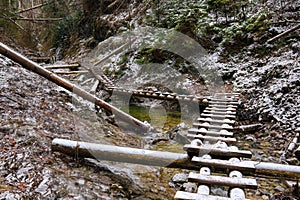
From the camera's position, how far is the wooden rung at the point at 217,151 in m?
2.95

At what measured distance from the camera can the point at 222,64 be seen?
873 cm


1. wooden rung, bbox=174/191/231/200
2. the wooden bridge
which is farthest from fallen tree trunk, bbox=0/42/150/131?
wooden rung, bbox=174/191/231/200

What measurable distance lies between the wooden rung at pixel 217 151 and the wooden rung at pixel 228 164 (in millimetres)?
141

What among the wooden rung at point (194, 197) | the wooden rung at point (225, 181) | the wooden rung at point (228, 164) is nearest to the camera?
the wooden rung at point (194, 197)

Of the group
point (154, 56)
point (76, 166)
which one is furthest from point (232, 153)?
point (154, 56)

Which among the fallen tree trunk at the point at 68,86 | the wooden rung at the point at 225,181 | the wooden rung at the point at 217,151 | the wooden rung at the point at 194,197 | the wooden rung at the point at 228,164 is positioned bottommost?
the wooden rung at the point at 194,197

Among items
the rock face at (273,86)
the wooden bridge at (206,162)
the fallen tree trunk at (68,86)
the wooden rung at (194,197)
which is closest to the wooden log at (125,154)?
the wooden bridge at (206,162)

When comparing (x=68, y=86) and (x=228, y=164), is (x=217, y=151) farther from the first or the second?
(x=68, y=86)

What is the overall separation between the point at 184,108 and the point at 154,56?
11.4 ft

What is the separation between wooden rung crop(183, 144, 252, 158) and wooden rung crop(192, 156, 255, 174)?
5.6 inches

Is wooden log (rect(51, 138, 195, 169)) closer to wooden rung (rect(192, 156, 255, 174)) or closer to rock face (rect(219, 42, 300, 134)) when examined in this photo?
wooden rung (rect(192, 156, 255, 174))

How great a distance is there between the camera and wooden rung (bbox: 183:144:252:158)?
9.69 ft

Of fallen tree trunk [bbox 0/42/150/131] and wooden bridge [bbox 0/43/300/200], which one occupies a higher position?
fallen tree trunk [bbox 0/42/150/131]

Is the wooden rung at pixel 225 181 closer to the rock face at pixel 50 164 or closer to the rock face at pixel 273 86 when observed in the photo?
the rock face at pixel 50 164
